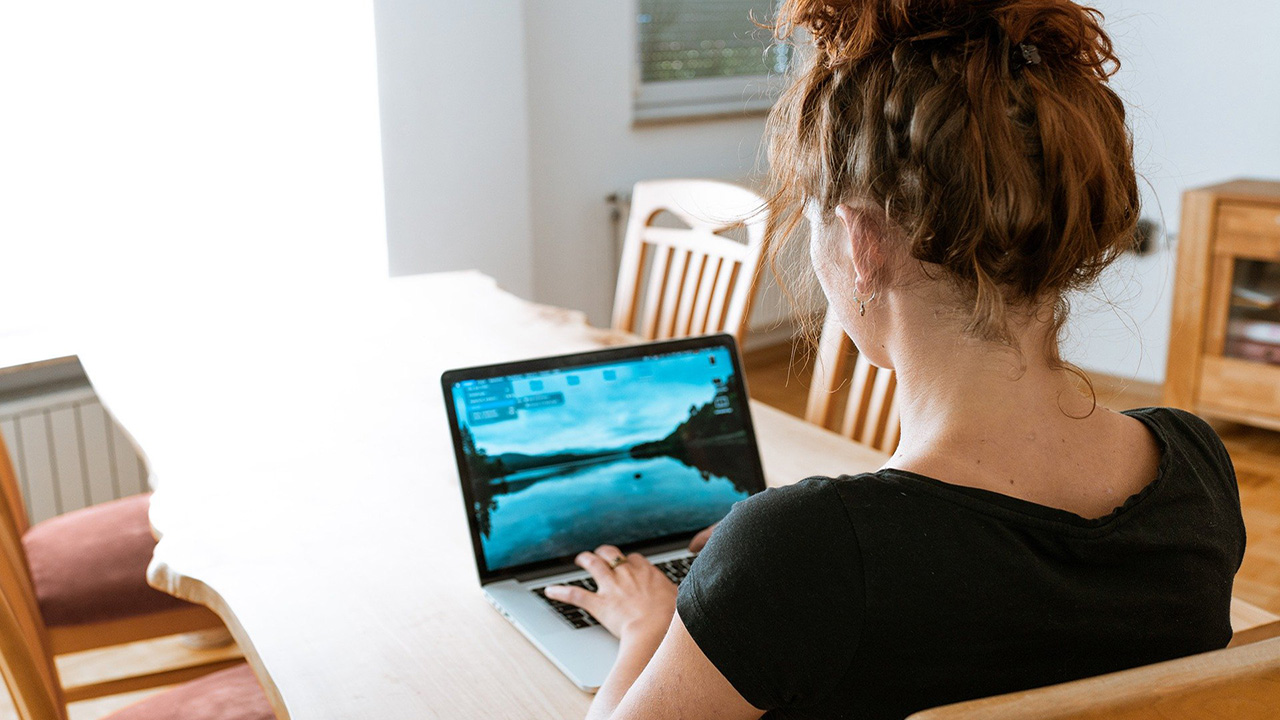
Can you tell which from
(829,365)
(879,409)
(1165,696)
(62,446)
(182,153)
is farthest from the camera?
(182,153)

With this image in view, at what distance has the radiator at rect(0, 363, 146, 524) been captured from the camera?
2551 mm

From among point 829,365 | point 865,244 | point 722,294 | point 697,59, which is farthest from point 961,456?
point 697,59

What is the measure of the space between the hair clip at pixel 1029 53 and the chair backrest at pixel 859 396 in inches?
31.9

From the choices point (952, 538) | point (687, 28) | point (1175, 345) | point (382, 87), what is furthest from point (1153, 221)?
point (952, 538)

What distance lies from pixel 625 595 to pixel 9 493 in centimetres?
130

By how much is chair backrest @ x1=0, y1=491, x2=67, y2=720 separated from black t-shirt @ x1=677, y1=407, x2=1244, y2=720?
0.81 metres

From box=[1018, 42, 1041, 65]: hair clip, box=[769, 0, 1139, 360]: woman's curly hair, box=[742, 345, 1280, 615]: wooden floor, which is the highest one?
box=[1018, 42, 1041, 65]: hair clip

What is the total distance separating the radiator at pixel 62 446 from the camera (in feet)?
8.37

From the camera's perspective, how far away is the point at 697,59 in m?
4.05

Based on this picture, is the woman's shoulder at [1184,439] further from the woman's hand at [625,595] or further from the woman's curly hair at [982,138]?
the woman's hand at [625,595]

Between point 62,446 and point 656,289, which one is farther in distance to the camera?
point 62,446

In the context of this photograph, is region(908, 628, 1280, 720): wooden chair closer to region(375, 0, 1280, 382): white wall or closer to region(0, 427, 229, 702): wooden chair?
region(0, 427, 229, 702): wooden chair

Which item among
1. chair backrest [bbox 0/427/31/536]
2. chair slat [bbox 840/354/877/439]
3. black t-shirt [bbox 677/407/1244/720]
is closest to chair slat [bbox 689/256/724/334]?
chair slat [bbox 840/354/877/439]

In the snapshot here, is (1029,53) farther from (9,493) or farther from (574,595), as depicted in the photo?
(9,493)
